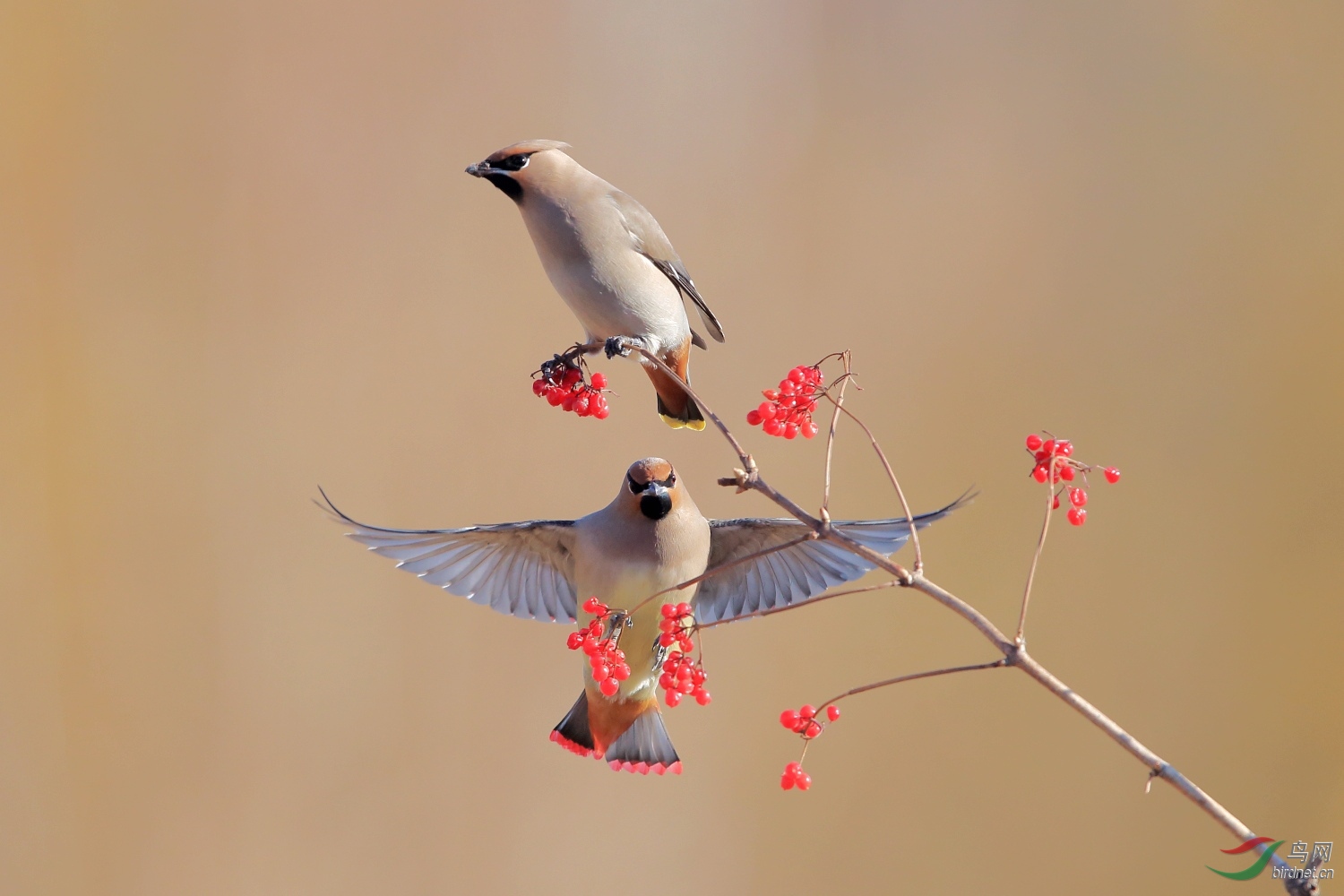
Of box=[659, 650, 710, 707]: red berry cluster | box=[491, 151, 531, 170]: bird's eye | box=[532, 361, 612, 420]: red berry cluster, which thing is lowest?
box=[659, 650, 710, 707]: red berry cluster

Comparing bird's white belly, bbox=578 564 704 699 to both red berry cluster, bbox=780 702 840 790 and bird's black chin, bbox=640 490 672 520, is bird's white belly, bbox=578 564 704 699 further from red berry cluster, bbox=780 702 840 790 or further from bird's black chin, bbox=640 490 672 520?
red berry cluster, bbox=780 702 840 790

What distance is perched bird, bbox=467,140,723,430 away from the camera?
186cm

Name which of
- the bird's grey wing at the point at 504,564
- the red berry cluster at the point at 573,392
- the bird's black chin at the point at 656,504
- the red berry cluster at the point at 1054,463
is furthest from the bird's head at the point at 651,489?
the red berry cluster at the point at 1054,463

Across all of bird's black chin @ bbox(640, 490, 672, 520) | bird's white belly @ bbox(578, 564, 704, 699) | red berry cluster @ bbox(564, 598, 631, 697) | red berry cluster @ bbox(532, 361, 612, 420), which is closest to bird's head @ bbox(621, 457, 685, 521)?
bird's black chin @ bbox(640, 490, 672, 520)

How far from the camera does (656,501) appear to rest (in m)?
2.11

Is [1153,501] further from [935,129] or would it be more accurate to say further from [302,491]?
[302,491]

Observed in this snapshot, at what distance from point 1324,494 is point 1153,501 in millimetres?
664

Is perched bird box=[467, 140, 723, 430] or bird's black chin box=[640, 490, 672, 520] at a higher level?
perched bird box=[467, 140, 723, 430]

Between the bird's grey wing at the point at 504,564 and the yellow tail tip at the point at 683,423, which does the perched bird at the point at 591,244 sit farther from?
the bird's grey wing at the point at 504,564

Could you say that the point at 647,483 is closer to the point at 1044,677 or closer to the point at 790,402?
the point at 790,402

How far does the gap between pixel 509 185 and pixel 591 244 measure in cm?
17

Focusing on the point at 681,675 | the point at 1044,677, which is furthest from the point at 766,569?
the point at 1044,677

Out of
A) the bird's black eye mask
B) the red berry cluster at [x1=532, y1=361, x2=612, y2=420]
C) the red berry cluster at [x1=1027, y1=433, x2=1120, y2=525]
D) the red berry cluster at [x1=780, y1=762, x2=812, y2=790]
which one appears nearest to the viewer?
the red berry cluster at [x1=1027, y1=433, x2=1120, y2=525]

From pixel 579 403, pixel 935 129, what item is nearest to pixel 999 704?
pixel 935 129
